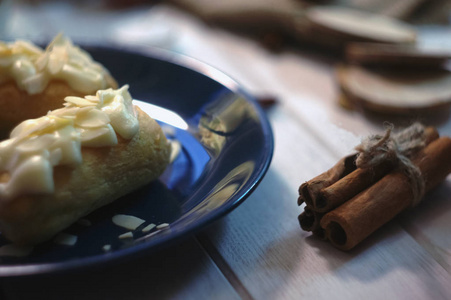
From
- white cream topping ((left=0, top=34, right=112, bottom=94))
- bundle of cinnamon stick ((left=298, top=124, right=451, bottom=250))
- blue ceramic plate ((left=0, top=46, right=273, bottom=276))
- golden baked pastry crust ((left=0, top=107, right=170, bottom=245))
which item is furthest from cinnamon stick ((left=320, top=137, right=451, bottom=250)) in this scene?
white cream topping ((left=0, top=34, right=112, bottom=94))

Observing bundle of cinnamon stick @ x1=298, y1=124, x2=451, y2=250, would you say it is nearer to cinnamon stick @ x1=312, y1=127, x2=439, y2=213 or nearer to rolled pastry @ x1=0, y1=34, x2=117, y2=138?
cinnamon stick @ x1=312, y1=127, x2=439, y2=213

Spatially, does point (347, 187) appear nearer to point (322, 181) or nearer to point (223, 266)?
point (322, 181)

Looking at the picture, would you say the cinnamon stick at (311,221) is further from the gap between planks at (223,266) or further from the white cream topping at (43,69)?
the white cream topping at (43,69)

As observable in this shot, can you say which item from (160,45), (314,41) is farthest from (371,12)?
(160,45)

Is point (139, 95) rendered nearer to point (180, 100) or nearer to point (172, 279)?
point (180, 100)

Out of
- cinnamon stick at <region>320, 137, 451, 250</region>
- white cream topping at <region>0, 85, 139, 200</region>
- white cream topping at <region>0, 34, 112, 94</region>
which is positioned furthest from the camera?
white cream topping at <region>0, 34, 112, 94</region>

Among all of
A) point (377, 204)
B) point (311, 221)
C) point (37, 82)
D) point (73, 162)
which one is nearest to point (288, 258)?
point (311, 221)
